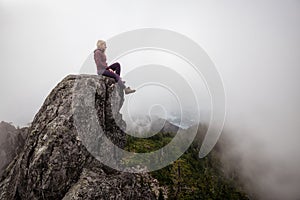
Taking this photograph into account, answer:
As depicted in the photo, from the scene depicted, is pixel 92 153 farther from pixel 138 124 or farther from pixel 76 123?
pixel 138 124

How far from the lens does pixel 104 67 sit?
17719mm

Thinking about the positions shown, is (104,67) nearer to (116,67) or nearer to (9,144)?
(116,67)

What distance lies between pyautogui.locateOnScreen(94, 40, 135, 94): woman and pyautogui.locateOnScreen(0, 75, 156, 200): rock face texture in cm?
49

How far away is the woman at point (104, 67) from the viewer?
17469 mm

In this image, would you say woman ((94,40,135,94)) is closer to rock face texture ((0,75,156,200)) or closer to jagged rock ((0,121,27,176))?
rock face texture ((0,75,156,200))

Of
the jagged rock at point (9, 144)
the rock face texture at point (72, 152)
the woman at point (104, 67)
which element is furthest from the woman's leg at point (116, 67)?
the jagged rock at point (9, 144)

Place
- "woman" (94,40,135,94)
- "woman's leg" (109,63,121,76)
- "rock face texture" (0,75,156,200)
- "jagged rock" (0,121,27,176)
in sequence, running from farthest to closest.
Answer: "jagged rock" (0,121,27,176) → "woman's leg" (109,63,121,76) → "woman" (94,40,135,94) → "rock face texture" (0,75,156,200)

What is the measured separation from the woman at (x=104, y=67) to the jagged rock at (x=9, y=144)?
30.8ft

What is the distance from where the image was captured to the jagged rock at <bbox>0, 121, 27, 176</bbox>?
19906 millimetres

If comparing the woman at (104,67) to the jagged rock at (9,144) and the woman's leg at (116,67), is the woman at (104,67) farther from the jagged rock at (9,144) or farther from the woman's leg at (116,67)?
the jagged rock at (9,144)

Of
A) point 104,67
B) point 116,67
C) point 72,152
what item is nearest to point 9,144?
point 72,152

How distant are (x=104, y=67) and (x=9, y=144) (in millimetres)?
11342

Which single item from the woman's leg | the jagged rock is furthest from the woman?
the jagged rock

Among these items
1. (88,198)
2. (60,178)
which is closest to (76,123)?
(60,178)
